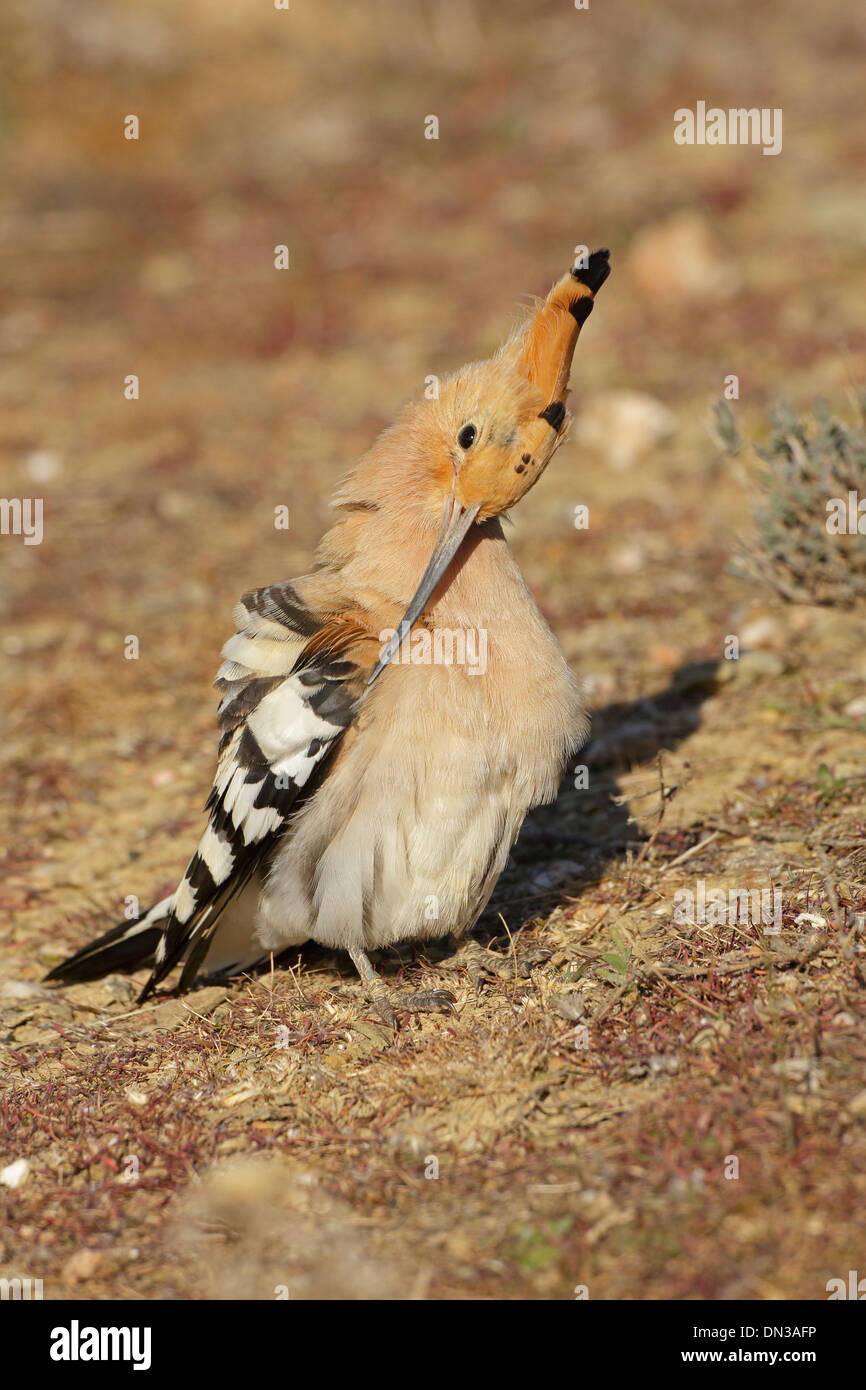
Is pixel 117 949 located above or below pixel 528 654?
below

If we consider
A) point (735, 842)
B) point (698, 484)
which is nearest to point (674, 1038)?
point (735, 842)

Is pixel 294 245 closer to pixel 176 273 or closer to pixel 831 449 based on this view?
pixel 176 273

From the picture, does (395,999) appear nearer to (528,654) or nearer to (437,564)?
(528,654)

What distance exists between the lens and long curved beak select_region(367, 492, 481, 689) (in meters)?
3.37

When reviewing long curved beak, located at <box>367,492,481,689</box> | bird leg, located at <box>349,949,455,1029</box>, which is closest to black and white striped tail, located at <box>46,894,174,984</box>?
bird leg, located at <box>349,949,455,1029</box>

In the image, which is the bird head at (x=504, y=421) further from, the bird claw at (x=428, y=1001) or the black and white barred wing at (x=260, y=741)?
the bird claw at (x=428, y=1001)

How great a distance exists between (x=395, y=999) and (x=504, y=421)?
141 centimetres

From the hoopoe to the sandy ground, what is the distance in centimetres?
30

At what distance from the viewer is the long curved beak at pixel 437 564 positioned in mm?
3373

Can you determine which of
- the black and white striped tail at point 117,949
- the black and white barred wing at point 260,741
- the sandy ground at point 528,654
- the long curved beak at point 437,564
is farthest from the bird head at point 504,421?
the black and white striped tail at point 117,949

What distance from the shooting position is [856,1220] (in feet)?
7.89

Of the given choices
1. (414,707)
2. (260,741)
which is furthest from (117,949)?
(414,707)

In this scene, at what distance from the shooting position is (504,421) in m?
3.38

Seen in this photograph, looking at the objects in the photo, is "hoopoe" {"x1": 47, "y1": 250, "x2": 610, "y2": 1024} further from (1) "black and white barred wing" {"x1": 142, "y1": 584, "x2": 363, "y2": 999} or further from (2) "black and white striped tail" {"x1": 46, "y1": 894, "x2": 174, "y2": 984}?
(2) "black and white striped tail" {"x1": 46, "y1": 894, "x2": 174, "y2": 984}
